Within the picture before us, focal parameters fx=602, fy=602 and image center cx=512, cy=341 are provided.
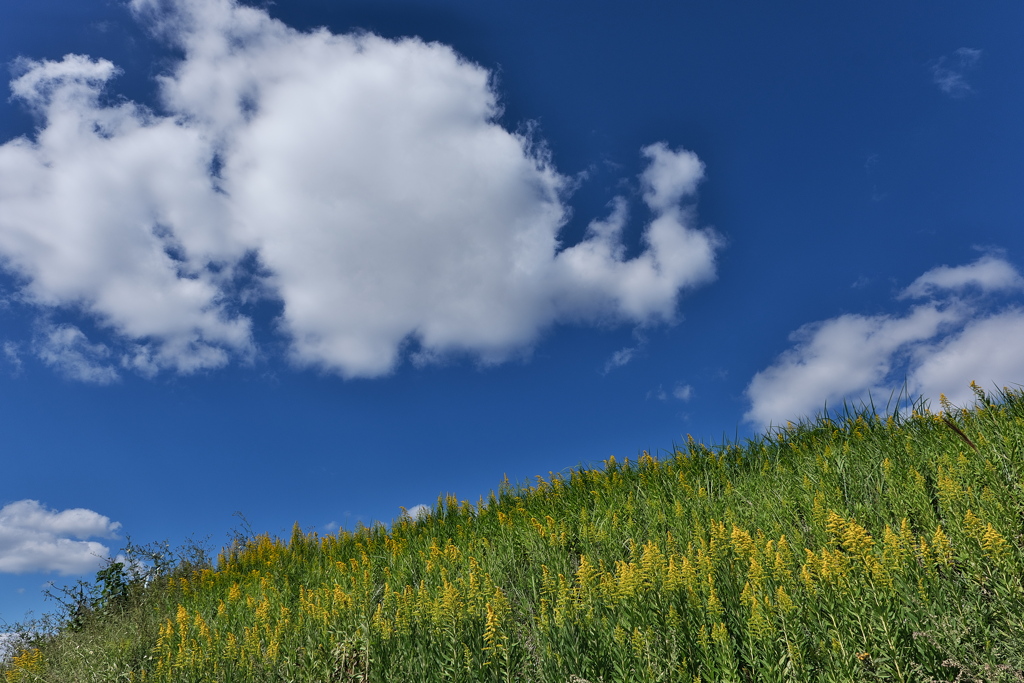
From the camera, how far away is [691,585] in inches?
158

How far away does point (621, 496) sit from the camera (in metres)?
7.26

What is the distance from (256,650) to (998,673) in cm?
567

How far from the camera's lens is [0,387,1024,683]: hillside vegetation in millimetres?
3516

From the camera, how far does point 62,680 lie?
6938mm

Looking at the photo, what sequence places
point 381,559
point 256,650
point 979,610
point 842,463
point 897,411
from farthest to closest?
point 381,559 < point 897,411 < point 842,463 < point 256,650 < point 979,610

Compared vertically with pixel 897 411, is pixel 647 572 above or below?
below

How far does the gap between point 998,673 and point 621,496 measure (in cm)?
435

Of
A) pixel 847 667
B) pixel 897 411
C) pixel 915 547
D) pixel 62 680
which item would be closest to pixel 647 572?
pixel 847 667

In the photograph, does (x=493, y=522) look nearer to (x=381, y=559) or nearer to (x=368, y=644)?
(x=381, y=559)

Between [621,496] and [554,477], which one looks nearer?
[621,496]

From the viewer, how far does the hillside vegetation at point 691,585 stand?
11.5 ft

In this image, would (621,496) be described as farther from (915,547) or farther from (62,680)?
(62,680)

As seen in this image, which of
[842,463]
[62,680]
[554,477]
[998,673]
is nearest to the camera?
[998,673]

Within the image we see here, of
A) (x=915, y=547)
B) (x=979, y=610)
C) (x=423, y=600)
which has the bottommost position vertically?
(x=979, y=610)
